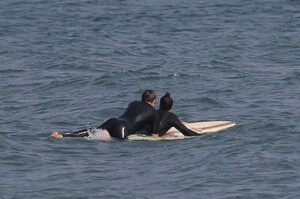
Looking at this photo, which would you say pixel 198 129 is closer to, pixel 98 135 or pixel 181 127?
pixel 181 127

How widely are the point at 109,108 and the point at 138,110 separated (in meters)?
3.82

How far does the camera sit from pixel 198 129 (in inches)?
806

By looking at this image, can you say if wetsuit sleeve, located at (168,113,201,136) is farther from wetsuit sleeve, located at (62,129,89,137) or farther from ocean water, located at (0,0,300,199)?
wetsuit sleeve, located at (62,129,89,137)

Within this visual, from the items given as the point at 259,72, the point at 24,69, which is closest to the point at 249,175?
the point at 259,72

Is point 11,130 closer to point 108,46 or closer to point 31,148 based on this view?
point 31,148

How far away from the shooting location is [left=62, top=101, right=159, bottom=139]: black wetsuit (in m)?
19.7

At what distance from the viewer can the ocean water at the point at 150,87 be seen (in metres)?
16.3

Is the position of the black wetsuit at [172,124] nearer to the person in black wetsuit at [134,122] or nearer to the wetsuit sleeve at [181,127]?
the wetsuit sleeve at [181,127]

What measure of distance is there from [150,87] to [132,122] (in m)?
7.19

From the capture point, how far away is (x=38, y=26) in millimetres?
38594

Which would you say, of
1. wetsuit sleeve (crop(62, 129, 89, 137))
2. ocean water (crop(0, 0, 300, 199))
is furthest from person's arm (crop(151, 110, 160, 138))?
wetsuit sleeve (crop(62, 129, 89, 137))

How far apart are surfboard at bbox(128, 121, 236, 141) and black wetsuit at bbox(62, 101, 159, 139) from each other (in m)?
0.19

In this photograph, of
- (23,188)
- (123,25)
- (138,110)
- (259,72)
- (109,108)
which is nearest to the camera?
(23,188)

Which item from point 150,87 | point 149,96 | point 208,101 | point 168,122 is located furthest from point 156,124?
point 150,87
